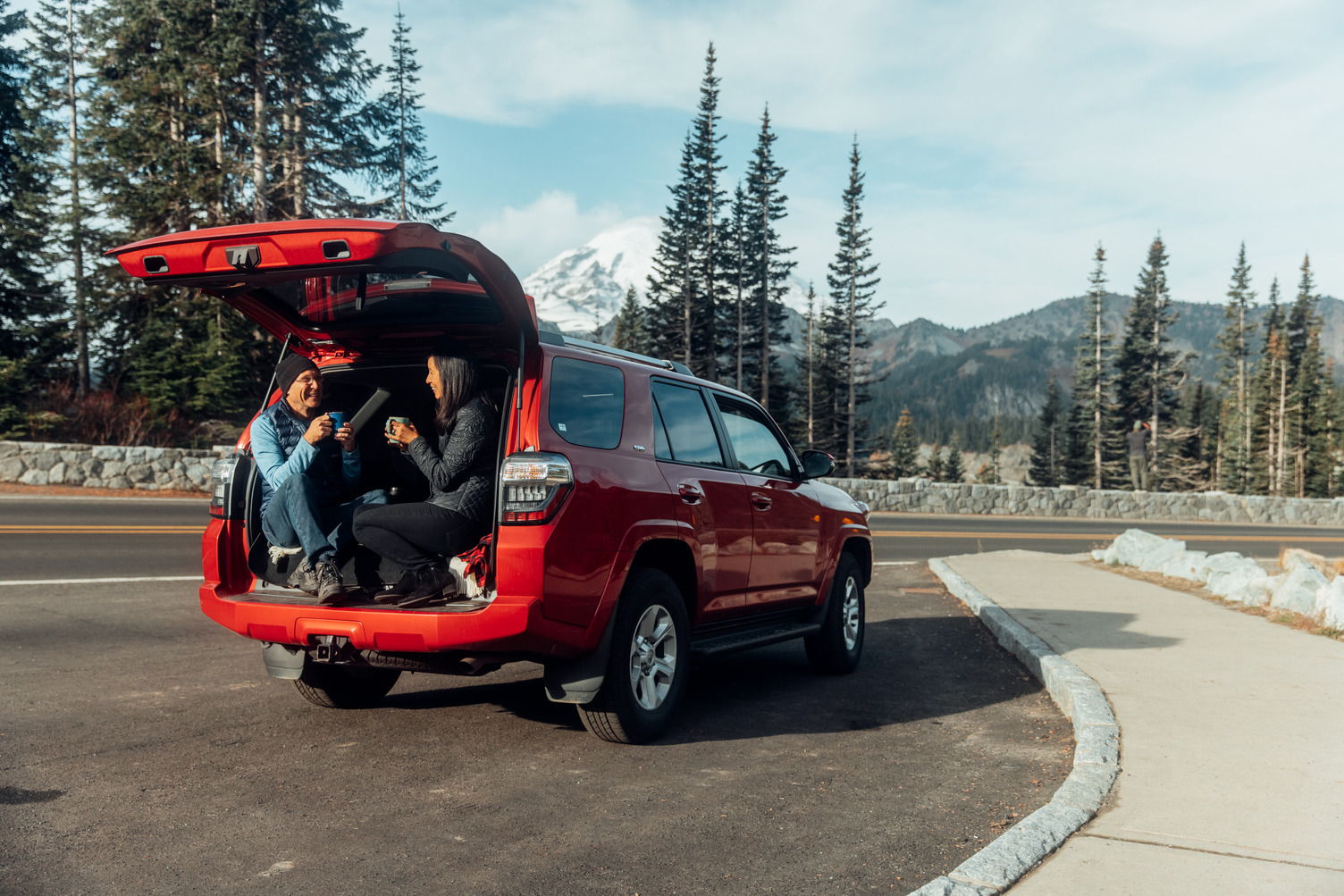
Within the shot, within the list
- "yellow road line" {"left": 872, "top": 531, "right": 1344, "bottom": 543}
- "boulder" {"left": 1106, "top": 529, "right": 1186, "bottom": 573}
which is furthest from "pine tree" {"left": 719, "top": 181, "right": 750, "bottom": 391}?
"boulder" {"left": 1106, "top": 529, "right": 1186, "bottom": 573}

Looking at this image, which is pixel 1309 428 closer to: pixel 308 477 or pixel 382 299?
pixel 382 299

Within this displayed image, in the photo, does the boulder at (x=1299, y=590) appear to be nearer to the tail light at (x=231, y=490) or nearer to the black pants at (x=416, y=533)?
the black pants at (x=416, y=533)

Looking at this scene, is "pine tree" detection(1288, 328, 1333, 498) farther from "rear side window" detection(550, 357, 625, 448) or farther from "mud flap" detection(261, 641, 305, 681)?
"mud flap" detection(261, 641, 305, 681)

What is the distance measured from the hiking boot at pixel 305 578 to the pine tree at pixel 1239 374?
97.1 m

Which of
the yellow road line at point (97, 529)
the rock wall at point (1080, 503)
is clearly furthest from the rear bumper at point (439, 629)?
the rock wall at point (1080, 503)

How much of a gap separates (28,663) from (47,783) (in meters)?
2.89

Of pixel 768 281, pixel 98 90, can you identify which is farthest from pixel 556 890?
pixel 768 281

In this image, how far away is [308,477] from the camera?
5387mm

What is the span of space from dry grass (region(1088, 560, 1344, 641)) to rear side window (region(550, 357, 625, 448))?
6.53 meters

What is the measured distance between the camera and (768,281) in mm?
59656

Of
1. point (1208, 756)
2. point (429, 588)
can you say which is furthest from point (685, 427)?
point (1208, 756)

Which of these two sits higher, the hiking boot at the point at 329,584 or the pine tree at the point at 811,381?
the pine tree at the point at 811,381

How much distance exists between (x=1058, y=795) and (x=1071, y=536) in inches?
890

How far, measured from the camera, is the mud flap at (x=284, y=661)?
5.60 meters
